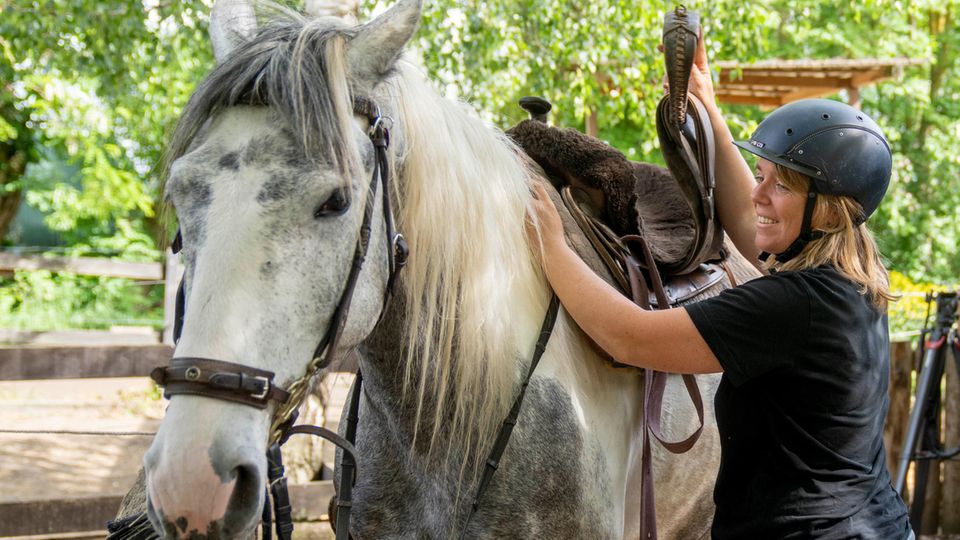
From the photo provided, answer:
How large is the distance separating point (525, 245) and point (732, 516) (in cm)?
77

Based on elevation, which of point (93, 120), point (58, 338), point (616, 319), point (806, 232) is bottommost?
point (58, 338)

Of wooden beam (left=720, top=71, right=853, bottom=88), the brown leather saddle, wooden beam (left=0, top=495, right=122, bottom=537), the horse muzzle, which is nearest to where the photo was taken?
the horse muzzle

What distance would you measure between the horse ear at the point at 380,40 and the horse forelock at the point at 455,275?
100 mm

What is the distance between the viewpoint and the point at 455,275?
1921 millimetres

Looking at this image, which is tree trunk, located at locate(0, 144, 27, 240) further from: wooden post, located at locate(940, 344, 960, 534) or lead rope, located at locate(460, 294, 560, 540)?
lead rope, located at locate(460, 294, 560, 540)

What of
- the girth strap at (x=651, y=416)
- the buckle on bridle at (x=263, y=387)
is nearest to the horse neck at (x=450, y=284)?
the girth strap at (x=651, y=416)

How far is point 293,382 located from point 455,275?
1.72 feet

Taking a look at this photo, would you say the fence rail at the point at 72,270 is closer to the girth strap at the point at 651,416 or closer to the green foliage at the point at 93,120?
the green foliage at the point at 93,120

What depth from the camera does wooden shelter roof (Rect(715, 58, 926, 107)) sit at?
9359 mm

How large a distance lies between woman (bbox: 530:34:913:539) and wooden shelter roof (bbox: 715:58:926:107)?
23.5 ft

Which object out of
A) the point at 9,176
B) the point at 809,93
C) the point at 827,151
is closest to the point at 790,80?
the point at 809,93

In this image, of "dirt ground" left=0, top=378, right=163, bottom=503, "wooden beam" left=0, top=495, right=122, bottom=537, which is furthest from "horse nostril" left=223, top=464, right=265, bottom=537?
"dirt ground" left=0, top=378, right=163, bottom=503

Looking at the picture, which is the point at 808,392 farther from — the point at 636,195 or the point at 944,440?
the point at 944,440

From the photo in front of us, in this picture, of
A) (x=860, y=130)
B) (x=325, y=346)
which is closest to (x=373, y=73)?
(x=325, y=346)
